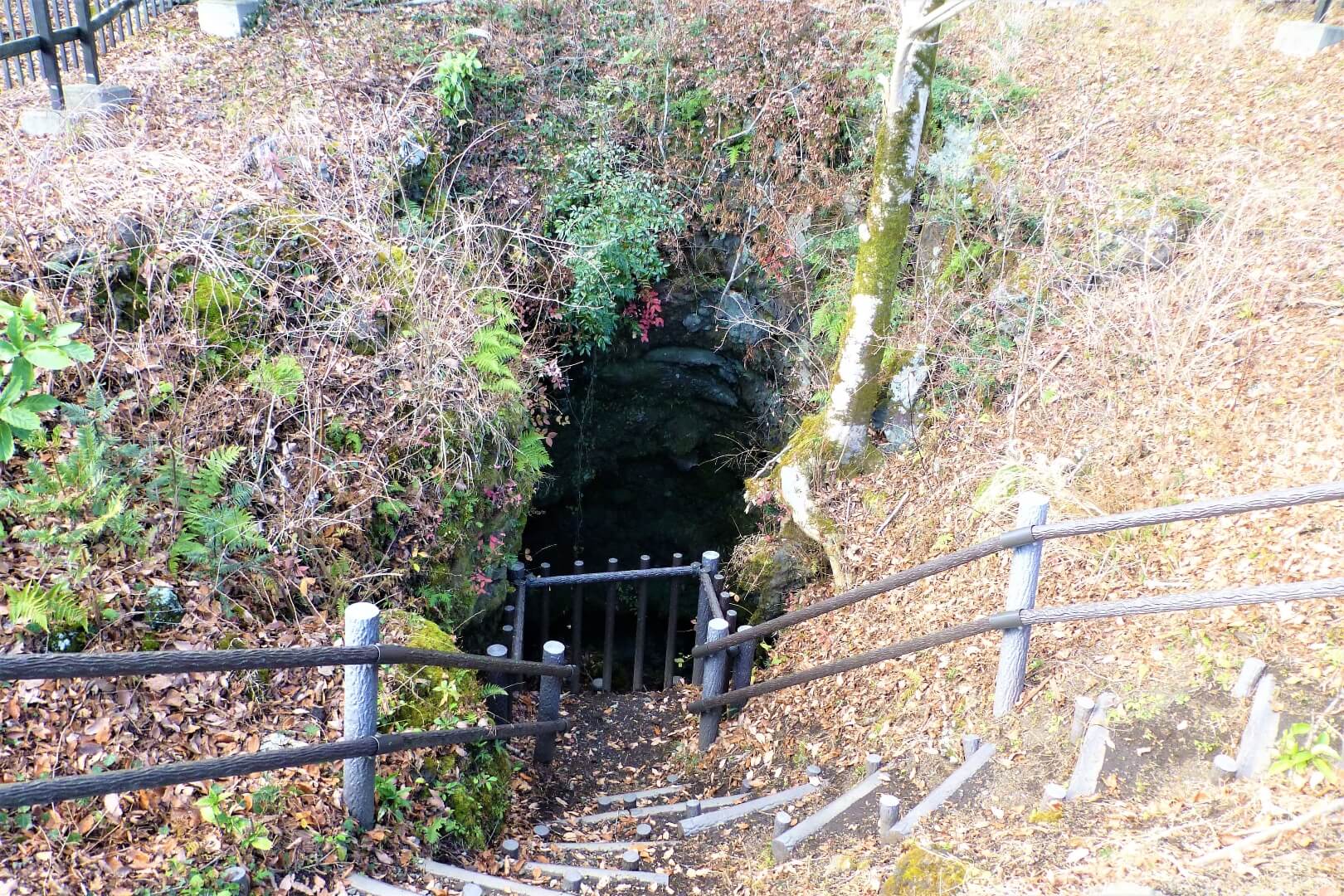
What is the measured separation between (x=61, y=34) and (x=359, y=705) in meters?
7.46

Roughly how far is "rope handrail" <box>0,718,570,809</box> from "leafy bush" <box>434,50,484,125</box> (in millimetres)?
7120

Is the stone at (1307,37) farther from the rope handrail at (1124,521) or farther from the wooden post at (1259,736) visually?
the wooden post at (1259,736)

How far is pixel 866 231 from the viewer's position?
7461mm

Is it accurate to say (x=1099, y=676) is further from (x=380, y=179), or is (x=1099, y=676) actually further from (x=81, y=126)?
(x=81, y=126)

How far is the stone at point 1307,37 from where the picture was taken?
10055 millimetres

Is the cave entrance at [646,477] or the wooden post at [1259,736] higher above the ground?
the wooden post at [1259,736]

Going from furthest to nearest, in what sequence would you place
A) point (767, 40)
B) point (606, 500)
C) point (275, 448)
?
point (606, 500) → point (767, 40) → point (275, 448)

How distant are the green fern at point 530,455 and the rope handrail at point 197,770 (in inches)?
123

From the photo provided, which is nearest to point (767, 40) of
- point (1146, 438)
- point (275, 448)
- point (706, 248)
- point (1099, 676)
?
point (706, 248)

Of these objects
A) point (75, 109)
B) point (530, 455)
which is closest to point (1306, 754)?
point (530, 455)

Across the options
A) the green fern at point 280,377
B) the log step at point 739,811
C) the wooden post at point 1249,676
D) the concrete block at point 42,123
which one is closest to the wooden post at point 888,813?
the log step at point 739,811

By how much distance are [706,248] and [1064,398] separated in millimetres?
4710

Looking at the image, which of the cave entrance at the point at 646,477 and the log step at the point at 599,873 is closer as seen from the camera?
the log step at the point at 599,873

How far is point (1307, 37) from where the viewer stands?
1012 cm
